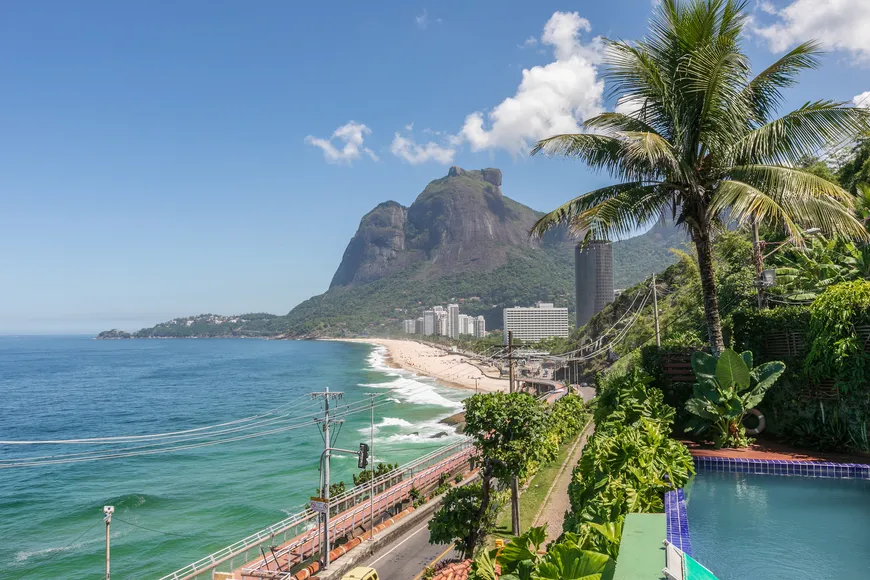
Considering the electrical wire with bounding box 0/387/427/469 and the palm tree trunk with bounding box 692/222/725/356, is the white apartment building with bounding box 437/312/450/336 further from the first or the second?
the palm tree trunk with bounding box 692/222/725/356

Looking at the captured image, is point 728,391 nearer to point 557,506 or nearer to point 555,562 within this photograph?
point 555,562

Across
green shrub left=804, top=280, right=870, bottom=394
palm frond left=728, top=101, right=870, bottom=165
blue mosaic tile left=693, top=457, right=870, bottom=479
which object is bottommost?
blue mosaic tile left=693, top=457, right=870, bottom=479

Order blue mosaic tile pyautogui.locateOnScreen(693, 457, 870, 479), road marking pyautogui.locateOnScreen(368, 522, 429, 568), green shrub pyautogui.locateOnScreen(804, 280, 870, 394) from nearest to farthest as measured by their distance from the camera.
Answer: blue mosaic tile pyautogui.locateOnScreen(693, 457, 870, 479) → green shrub pyautogui.locateOnScreen(804, 280, 870, 394) → road marking pyautogui.locateOnScreen(368, 522, 429, 568)

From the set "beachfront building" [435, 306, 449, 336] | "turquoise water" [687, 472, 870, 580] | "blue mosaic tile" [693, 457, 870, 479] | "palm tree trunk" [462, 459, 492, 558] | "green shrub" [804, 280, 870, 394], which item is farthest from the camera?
"beachfront building" [435, 306, 449, 336]

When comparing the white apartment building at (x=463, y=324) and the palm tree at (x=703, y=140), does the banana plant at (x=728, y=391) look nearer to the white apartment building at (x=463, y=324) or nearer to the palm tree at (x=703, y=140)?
the palm tree at (x=703, y=140)

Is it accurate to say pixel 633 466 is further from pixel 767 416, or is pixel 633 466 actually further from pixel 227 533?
pixel 227 533

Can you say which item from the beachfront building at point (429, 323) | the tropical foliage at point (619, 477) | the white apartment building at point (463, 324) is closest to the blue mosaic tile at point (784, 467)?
the tropical foliage at point (619, 477)

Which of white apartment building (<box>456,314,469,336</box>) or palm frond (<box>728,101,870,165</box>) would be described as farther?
white apartment building (<box>456,314,469,336</box>)

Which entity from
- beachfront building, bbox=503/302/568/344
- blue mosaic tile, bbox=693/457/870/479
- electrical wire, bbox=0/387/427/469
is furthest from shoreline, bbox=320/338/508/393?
blue mosaic tile, bbox=693/457/870/479
